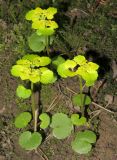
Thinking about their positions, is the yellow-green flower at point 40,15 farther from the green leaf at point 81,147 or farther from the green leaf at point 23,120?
the green leaf at point 81,147

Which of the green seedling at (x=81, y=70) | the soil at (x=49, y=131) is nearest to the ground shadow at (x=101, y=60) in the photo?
the soil at (x=49, y=131)

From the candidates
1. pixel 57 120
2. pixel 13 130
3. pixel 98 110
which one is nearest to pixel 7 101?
pixel 13 130

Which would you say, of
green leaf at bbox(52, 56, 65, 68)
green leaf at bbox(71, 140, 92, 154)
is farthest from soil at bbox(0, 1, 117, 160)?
green leaf at bbox(52, 56, 65, 68)

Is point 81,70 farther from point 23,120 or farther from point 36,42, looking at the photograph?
point 36,42

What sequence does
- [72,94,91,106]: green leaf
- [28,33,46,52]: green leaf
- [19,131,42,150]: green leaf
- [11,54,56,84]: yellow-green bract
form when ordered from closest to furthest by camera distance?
1. [11,54,56,84]: yellow-green bract
2. [19,131,42,150]: green leaf
3. [72,94,91,106]: green leaf
4. [28,33,46,52]: green leaf

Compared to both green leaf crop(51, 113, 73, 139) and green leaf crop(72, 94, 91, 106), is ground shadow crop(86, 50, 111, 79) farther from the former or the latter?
green leaf crop(51, 113, 73, 139)

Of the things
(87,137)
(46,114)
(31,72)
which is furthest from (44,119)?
(31,72)
